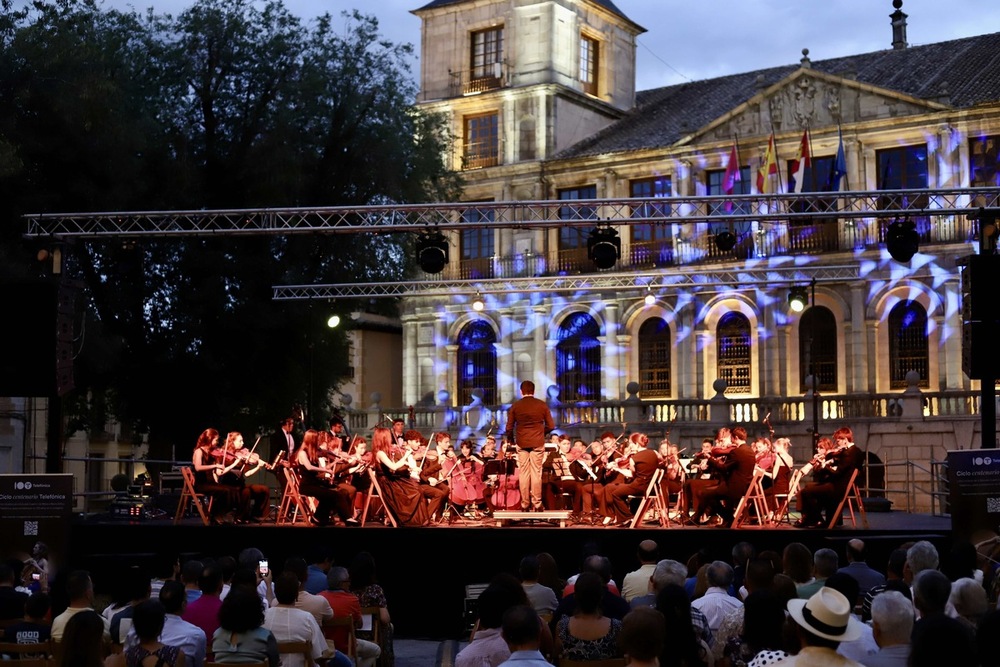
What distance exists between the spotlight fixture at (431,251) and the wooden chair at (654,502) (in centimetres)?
432

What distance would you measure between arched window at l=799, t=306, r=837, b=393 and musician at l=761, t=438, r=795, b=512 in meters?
18.1

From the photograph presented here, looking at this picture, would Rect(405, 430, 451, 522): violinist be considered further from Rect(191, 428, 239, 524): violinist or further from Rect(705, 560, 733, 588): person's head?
Rect(705, 560, 733, 588): person's head

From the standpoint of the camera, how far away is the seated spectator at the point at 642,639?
6.40m

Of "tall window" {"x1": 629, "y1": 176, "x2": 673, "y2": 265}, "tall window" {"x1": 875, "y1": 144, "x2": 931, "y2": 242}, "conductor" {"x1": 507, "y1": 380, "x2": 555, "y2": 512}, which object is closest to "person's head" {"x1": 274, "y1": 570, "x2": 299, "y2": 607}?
"conductor" {"x1": 507, "y1": 380, "x2": 555, "y2": 512}

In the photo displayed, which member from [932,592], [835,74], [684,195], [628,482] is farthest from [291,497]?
[835,74]

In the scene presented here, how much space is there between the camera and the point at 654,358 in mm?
40250

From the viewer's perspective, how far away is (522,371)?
41781 mm

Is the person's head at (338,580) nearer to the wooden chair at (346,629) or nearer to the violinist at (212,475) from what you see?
the wooden chair at (346,629)

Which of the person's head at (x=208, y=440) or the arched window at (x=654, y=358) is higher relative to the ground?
the arched window at (x=654, y=358)

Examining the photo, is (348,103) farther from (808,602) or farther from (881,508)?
(808,602)

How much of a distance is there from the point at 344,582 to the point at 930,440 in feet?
85.1

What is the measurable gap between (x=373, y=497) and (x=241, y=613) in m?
11.8

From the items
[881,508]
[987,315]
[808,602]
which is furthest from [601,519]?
[808,602]

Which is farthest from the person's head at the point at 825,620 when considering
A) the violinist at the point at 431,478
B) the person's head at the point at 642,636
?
the violinist at the point at 431,478
